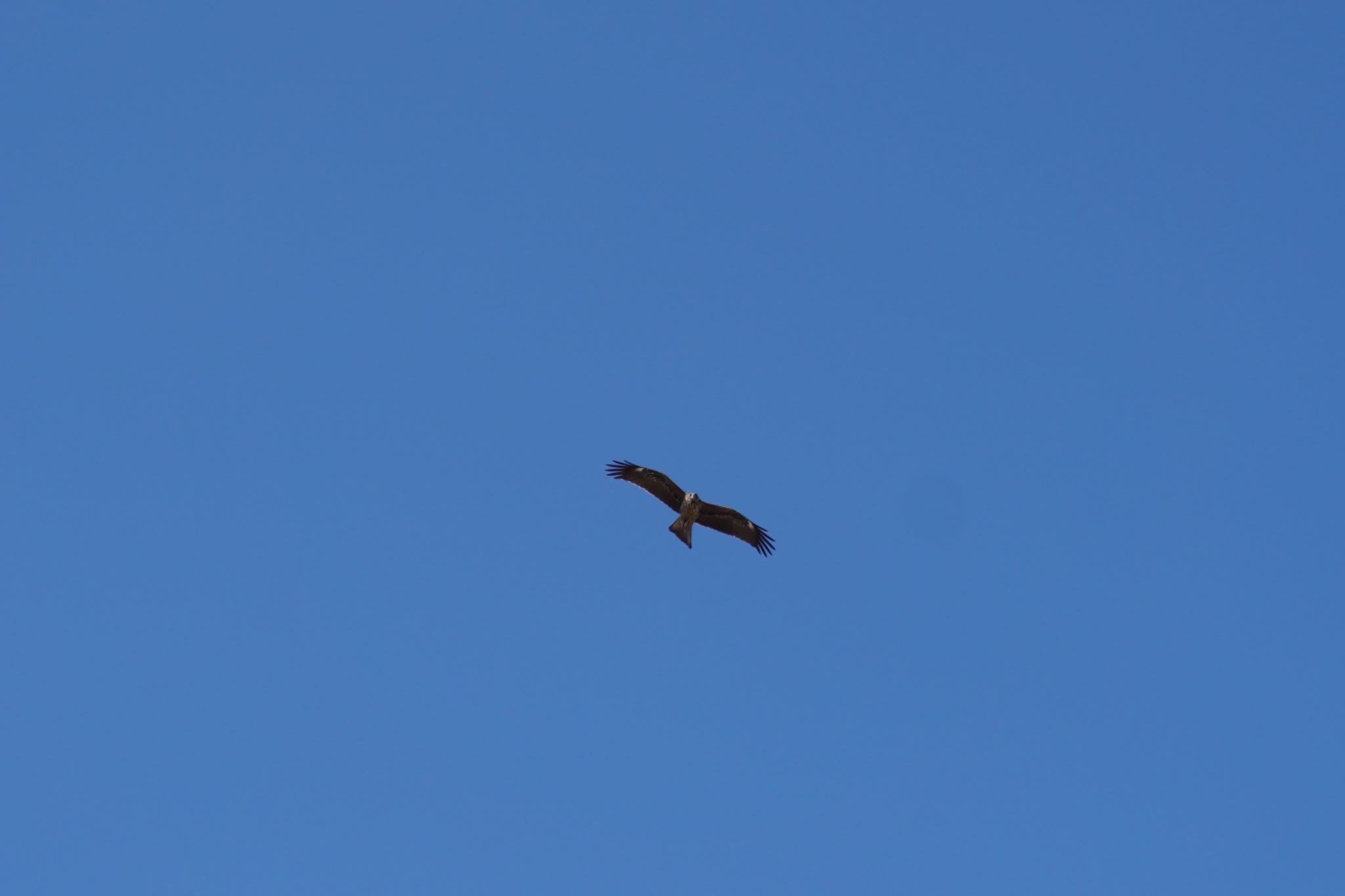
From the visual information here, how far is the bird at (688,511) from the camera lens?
34656 millimetres

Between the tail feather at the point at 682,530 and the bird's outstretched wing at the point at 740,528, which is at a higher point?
the bird's outstretched wing at the point at 740,528

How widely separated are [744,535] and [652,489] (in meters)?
3.13

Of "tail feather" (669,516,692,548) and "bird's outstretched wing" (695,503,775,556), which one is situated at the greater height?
"bird's outstretched wing" (695,503,775,556)

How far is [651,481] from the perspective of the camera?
3528 cm

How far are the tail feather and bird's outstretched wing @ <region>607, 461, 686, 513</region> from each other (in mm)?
663

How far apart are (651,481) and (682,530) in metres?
1.68

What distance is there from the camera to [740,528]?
3700 centimetres

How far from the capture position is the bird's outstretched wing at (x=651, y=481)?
115 feet

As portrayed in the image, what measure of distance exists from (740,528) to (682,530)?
309 cm

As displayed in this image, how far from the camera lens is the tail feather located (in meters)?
34.1

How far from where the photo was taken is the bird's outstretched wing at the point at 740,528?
36.8 m

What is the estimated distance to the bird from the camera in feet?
114

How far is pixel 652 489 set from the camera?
3541 cm

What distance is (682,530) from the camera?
34312 millimetres
